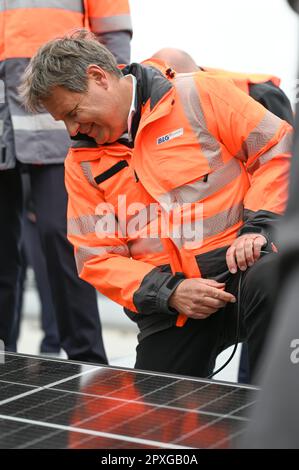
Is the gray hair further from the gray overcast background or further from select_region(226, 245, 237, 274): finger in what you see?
the gray overcast background

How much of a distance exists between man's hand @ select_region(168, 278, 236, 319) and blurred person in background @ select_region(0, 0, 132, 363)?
0.93m

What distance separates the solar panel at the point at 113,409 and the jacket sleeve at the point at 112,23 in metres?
1.78

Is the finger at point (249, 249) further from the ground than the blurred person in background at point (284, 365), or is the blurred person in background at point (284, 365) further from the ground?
the blurred person in background at point (284, 365)

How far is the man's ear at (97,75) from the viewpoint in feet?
9.78

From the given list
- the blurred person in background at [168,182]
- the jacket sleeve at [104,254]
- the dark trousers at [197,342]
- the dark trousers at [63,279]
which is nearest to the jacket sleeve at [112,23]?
the dark trousers at [63,279]

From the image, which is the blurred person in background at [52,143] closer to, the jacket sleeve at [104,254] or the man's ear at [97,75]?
the jacket sleeve at [104,254]

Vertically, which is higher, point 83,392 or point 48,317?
point 83,392

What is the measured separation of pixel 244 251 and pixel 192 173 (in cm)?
35

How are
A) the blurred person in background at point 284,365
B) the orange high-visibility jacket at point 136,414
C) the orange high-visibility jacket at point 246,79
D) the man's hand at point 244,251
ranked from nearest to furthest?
the blurred person in background at point 284,365 < the orange high-visibility jacket at point 136,414 < the man's hand at point 244,251 < the orange high-visibility jacket at point 246,79

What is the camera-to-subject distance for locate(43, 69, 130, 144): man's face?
2969 mm

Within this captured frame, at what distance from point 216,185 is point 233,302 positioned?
1.26 feet

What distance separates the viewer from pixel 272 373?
89 centimetres
